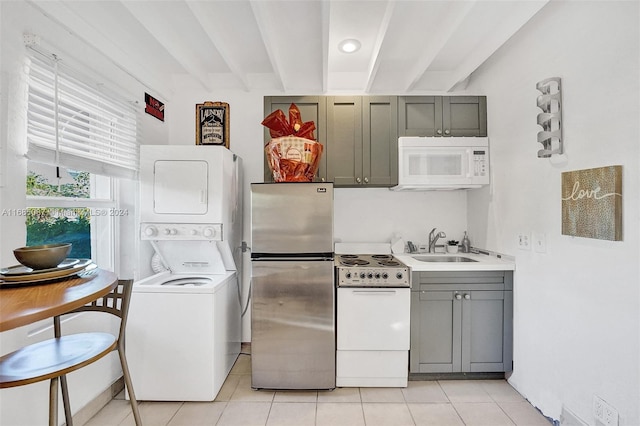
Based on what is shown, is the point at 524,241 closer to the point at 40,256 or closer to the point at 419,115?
the point at 419,115

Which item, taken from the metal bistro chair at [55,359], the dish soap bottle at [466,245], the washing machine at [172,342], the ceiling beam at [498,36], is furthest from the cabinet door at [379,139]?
the metal bistro chair at [55,359]

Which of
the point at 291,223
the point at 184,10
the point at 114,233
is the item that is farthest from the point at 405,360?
the point at 184,10

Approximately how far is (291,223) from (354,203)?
992 millimetres

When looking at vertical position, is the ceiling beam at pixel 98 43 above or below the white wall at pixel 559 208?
above

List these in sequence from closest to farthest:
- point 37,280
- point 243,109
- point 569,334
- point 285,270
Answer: point 37,280
point 569,334
point 285,270
point 243,109

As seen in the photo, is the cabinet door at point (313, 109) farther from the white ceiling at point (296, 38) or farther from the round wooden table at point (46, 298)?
the round wooden table at point (46, 298)

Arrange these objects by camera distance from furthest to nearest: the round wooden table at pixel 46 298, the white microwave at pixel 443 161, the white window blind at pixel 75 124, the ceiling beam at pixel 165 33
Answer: the white microwave at pixel 443 161 → the ceiling beam at pixel 165 33 → the white window blind at pixel 75 124 → the round wooden table at pixel 46 298

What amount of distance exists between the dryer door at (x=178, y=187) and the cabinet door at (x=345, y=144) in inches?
43.2

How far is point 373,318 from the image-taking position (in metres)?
2.36

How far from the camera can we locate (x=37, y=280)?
41.9 inches

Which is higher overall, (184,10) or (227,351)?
(184,10)

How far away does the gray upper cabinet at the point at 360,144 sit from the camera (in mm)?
2775

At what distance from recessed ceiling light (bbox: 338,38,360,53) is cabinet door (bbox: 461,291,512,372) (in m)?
2.13

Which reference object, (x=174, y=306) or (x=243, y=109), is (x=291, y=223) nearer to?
(x=174, y=306)
